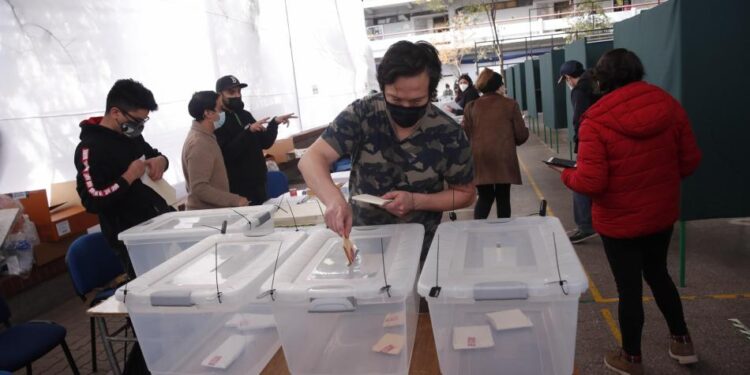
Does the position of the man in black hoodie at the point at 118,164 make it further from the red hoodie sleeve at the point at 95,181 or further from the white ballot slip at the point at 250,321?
the white ballot slip at the point at 250,321

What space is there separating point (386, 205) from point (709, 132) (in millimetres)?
2707

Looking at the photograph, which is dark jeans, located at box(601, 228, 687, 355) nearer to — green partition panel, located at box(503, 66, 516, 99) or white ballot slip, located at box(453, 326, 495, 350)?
white ballot slip, located at box(453, 326, 495, 350)

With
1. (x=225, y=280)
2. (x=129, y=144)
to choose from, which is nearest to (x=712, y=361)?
(x=225, y=280)

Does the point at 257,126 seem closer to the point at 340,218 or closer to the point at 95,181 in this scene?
the point at 95,181

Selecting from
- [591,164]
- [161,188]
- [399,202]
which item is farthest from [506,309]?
[161,188]

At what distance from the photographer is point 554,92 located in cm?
839

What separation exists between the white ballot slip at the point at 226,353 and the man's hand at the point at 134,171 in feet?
5.25

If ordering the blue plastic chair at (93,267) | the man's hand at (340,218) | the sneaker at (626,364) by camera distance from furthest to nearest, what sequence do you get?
the blue plastic chair at (93,267) → the sneaker at (626,364) → the man's hand at (340,218)

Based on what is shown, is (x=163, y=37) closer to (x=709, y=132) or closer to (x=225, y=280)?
(x=225, y=280)

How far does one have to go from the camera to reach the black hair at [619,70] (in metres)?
2.25

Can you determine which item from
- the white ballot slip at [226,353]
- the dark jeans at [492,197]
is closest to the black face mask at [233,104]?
the dark jeans at [492,197]

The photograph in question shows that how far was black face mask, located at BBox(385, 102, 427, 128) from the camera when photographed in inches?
64.8

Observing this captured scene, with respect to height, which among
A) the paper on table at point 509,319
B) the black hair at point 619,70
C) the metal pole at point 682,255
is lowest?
the metal pole at point 682,255

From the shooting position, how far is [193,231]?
2.11 m
